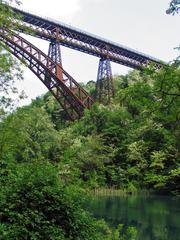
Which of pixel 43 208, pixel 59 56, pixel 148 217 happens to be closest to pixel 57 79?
pixel 59 56

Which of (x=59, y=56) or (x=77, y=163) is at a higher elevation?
(x=59, y=56)

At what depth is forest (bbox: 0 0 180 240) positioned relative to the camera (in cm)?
317

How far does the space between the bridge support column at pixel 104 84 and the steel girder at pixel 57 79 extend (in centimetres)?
196

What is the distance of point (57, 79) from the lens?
103 ft

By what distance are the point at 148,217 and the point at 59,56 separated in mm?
19320

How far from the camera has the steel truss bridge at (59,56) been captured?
97.9ft

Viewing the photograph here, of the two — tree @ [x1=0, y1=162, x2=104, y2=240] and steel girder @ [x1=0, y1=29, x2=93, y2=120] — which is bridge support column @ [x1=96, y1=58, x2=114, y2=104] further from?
tree @ [x1=0, y1=162, x2=104, y2=240]

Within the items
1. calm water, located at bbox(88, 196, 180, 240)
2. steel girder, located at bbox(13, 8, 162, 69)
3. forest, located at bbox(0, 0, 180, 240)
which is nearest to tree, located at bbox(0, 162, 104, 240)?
forest, located at bbox(0, 0, 180, 240)

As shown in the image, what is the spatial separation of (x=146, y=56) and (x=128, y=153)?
14452mm

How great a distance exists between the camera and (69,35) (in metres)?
33.1

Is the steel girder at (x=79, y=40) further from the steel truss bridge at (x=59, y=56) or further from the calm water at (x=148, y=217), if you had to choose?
the calm water at (x=148, y=217)

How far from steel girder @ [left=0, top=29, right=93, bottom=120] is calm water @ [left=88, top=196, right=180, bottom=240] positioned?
13.4 m

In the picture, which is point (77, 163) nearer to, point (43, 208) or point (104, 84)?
point (104, 84)

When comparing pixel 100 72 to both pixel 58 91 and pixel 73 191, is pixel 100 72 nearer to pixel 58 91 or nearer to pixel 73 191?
pixel 58 91
